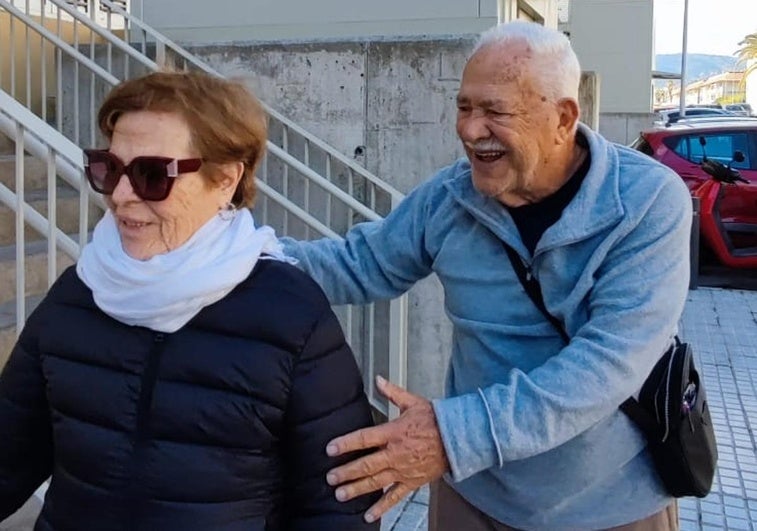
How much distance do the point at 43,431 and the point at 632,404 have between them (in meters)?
1.15

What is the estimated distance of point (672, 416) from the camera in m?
1.71

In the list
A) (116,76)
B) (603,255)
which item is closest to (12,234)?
(116,76)

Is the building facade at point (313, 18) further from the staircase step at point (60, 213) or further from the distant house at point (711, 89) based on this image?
the distant house at point (711, 89)

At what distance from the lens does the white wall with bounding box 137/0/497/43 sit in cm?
523

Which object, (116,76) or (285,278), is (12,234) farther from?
(285,278)

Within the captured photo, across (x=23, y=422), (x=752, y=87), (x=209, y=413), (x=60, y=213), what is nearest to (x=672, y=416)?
(x=209, y=413)

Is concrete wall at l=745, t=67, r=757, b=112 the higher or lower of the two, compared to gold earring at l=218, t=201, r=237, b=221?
higher

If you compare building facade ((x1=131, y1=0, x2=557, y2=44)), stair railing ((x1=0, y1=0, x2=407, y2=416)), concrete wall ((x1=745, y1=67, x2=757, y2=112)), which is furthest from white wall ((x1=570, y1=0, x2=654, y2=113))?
concrete wall ((x1=745, y1=67, x2=757, y2=112))

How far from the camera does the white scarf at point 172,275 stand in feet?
4.70

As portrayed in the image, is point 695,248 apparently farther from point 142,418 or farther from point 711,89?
point 711,89

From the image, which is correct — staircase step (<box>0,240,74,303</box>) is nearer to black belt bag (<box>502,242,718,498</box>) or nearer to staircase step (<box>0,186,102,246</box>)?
staircase step (<box>0,186,102,246</box>)

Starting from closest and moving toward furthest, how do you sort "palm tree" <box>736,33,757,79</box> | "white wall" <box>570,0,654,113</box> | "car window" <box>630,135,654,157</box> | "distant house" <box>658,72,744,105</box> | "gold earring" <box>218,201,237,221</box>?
"gold earring" <box>218,201,237,221</box> → "car window" <box>630,135,654,157</box> → "white wall" <box>570,0,654,113</box> → "palm tree" <box>736,33,757,79</box> → "distant house" <box>658,72,744,105</box>

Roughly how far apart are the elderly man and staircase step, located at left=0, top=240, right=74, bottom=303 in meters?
2.35

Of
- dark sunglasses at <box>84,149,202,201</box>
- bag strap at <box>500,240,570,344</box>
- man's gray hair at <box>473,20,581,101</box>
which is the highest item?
man's gray hair at <box>473,20,581,101</box>
